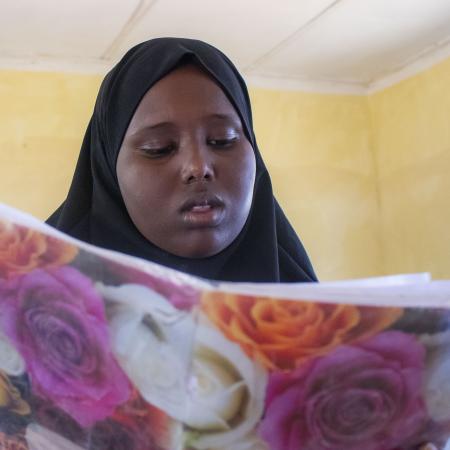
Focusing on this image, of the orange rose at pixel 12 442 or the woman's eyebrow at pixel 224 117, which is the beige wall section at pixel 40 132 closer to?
the woman's eyebrow at pixel 224 117

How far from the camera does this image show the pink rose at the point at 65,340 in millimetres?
417

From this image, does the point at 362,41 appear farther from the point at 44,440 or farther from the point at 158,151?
the point at 44,440

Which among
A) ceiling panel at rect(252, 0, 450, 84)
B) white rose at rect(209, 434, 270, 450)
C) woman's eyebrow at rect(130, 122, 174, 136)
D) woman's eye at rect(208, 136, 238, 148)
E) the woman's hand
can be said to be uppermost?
ceiling panel at rect(252, 0, 450, 84)

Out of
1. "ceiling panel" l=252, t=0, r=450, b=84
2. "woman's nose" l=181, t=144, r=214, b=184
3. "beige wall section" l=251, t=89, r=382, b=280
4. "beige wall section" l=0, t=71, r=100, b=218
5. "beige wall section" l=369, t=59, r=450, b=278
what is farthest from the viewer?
"beige wall section" l=251, t=89, r=382, b=280

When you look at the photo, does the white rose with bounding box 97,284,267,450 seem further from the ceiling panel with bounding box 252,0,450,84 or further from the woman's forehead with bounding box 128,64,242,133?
the ceiling panel with bounding box 252,0,450,84

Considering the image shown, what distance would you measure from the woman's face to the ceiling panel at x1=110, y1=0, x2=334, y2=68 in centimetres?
94

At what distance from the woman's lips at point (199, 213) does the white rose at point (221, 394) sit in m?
0.30

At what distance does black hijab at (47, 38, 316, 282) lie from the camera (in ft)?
2.45

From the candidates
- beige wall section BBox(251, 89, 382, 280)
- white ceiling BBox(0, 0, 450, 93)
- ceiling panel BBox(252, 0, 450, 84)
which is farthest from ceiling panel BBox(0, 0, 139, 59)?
beige wall section BBox(251, 89, 382, 280)

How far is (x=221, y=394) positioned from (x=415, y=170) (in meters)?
1.89

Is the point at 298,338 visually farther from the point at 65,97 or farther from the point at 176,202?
the point at 65,97

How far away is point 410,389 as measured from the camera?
422 mm

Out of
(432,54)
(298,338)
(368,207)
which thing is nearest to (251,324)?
(298,338)

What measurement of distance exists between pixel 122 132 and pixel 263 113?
152 cm
